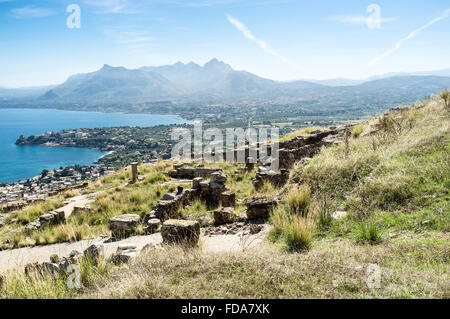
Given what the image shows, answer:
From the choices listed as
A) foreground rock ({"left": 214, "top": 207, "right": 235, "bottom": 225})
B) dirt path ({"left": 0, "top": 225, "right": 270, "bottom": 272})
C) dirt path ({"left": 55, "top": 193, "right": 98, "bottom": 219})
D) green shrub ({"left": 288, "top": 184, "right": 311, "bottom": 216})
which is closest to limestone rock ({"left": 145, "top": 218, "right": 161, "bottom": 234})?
dirt path ({"left": 0, "top": 225, "right": 270, "bottom": 272})

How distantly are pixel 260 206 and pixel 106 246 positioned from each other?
15.6 feet

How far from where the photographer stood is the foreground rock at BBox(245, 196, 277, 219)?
9.02 meters

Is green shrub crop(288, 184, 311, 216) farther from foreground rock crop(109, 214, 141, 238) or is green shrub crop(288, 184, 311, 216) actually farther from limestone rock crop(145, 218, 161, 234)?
foreground rock crop(109, 214, 141, 238)

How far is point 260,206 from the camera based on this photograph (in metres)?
9.16

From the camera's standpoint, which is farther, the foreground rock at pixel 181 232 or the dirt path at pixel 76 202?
the dirt path at pixel 76 202

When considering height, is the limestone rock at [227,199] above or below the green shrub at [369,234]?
below

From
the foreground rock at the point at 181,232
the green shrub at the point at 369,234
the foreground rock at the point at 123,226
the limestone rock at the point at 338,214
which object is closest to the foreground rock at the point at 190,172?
the foreground rock at the point at 123,226

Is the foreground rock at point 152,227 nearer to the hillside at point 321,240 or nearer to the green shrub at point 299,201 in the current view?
the hillside at point 321,240

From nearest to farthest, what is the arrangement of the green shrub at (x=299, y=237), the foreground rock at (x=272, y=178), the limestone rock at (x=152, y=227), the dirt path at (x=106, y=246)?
the green shrub at (x=299, y=237)
the dirt path at (x=106, y=246)
the limestone rock at (x=152, y=227)
the foreground rock at (x=272, y=178)

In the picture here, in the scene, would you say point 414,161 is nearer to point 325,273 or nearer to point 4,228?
point 325,273

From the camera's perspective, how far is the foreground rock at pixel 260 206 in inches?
355

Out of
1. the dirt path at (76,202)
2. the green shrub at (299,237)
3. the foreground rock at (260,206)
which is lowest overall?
the dirt path at (76,202)

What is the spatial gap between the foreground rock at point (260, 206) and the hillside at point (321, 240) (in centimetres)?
5
